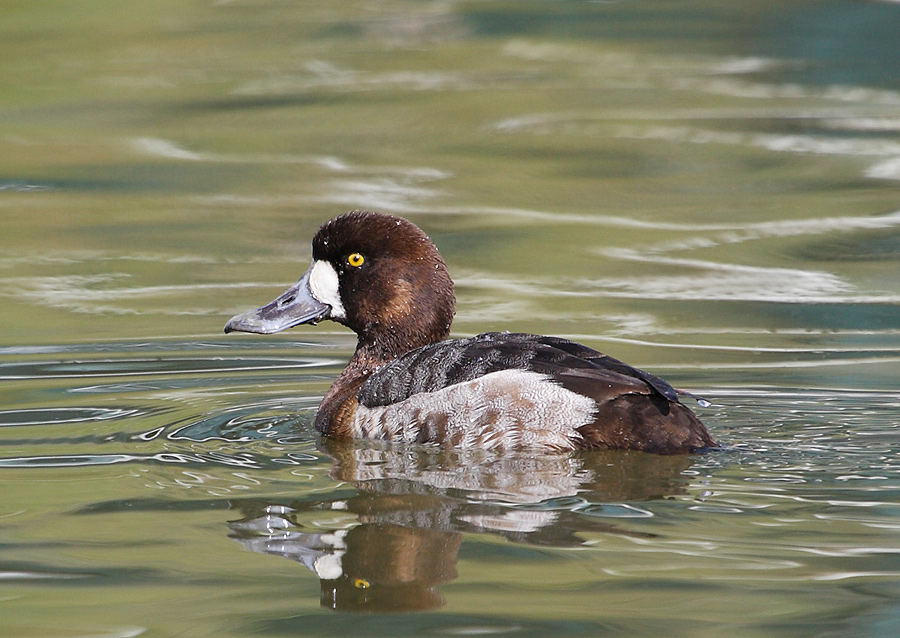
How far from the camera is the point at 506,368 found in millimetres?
5965

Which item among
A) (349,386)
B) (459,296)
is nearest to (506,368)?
(349,386)

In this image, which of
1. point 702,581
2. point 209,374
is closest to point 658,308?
point 209,374

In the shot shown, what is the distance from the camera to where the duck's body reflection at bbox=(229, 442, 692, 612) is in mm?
4508

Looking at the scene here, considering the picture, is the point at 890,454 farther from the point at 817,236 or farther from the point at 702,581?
the point at 817,236

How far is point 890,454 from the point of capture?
5.78 m

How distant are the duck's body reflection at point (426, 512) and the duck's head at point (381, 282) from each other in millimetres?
917

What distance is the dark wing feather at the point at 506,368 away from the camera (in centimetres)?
573

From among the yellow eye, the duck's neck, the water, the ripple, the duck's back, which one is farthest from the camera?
the yellow eye

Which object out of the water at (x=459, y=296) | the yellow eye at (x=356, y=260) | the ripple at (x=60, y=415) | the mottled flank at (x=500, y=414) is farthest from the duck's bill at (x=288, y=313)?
the mottled flank at (x=500, y=414)

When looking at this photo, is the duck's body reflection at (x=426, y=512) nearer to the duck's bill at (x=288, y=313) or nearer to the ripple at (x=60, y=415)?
the duck's bill at (x=288, y=313)

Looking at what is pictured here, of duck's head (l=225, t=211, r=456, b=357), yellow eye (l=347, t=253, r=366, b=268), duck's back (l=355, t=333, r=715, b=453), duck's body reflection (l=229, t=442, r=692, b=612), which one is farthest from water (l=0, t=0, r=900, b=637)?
yellow eye (l=347, t=253, r=366, b=268)

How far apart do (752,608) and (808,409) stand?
2.65 meters

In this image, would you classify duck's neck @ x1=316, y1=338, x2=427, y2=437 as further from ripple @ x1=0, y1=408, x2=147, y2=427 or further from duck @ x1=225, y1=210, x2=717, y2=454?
ripple @ x1=0, y1=408, x2=147, y2=427

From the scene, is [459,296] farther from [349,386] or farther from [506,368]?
[506,368]
